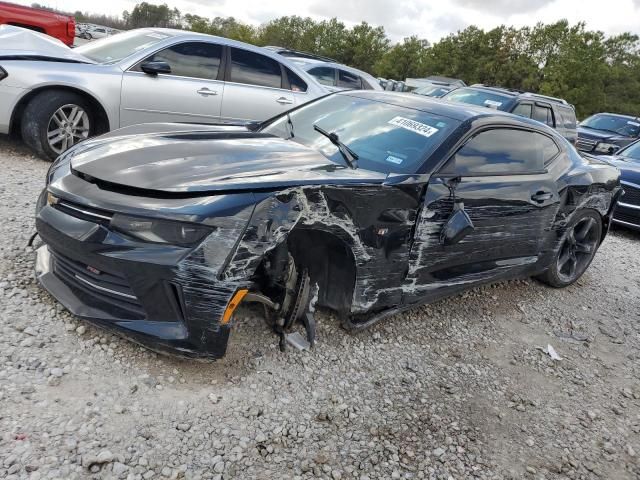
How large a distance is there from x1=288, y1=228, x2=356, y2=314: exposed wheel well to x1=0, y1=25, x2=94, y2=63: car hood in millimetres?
3774

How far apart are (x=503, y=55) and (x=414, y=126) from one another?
4506cm

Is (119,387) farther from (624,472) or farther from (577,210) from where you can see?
(577,210)

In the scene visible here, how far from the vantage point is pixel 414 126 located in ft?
11.0

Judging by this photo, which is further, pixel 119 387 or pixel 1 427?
pixel 119 387

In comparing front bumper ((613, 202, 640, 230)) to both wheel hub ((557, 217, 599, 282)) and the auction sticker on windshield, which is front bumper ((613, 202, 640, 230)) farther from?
the auction sticker on windshield

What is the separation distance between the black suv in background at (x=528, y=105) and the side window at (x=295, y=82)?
3267 mm

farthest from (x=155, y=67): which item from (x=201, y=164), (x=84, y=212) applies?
(x=84, y=212)

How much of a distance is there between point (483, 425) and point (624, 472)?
0.69 metres

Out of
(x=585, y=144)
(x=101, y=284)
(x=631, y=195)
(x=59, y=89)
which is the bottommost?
(x=101, y=284)

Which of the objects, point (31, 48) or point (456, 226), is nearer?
point (456, 226)

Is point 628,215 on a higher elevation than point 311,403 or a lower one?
higher

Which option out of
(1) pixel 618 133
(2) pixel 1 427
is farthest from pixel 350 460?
(1) pixel 618 133

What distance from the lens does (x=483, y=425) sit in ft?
8.75

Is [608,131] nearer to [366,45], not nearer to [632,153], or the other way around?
[632,153]
